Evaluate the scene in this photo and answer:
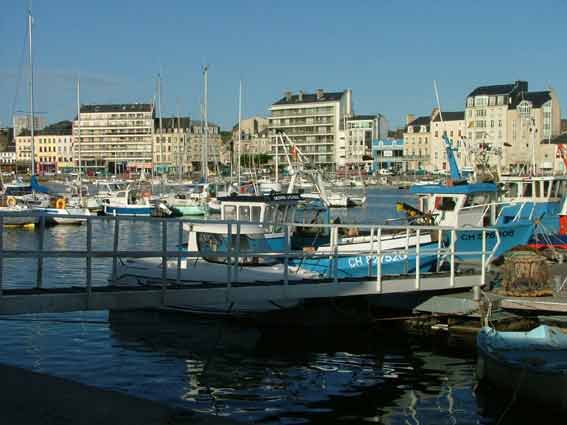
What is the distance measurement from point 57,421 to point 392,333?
1258 centimetres

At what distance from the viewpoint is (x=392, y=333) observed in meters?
21.0

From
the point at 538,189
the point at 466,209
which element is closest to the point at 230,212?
the point at 466,209

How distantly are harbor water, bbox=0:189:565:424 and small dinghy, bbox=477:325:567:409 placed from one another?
35 cm

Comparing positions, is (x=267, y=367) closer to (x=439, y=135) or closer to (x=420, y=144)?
(x=439, y=135)

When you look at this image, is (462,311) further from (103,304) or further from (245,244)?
(103,304)

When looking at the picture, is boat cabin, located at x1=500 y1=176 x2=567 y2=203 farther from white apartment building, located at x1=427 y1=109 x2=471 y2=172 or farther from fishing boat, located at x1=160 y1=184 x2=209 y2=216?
white apartment building, located at x1=427 y1=109 x2=471 y2=172

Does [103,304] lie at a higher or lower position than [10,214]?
lower

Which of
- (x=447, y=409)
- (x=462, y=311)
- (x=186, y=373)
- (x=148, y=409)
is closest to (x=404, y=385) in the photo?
(x=447, y=409)

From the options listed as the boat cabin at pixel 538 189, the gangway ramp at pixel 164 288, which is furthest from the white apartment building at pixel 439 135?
the gangway ramp at pixel 164 288

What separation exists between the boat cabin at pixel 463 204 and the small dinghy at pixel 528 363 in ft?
31.9

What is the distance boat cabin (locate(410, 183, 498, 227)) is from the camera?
25.8 meters

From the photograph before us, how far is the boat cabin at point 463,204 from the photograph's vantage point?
84.8 ft

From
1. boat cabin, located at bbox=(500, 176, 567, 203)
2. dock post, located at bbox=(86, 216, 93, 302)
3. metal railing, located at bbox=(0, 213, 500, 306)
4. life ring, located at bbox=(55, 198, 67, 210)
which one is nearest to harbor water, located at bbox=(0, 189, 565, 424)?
metal railing, located at bbox=(0, 213, 500, 306)

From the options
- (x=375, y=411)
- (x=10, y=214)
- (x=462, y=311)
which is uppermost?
(x=10, y=214)
